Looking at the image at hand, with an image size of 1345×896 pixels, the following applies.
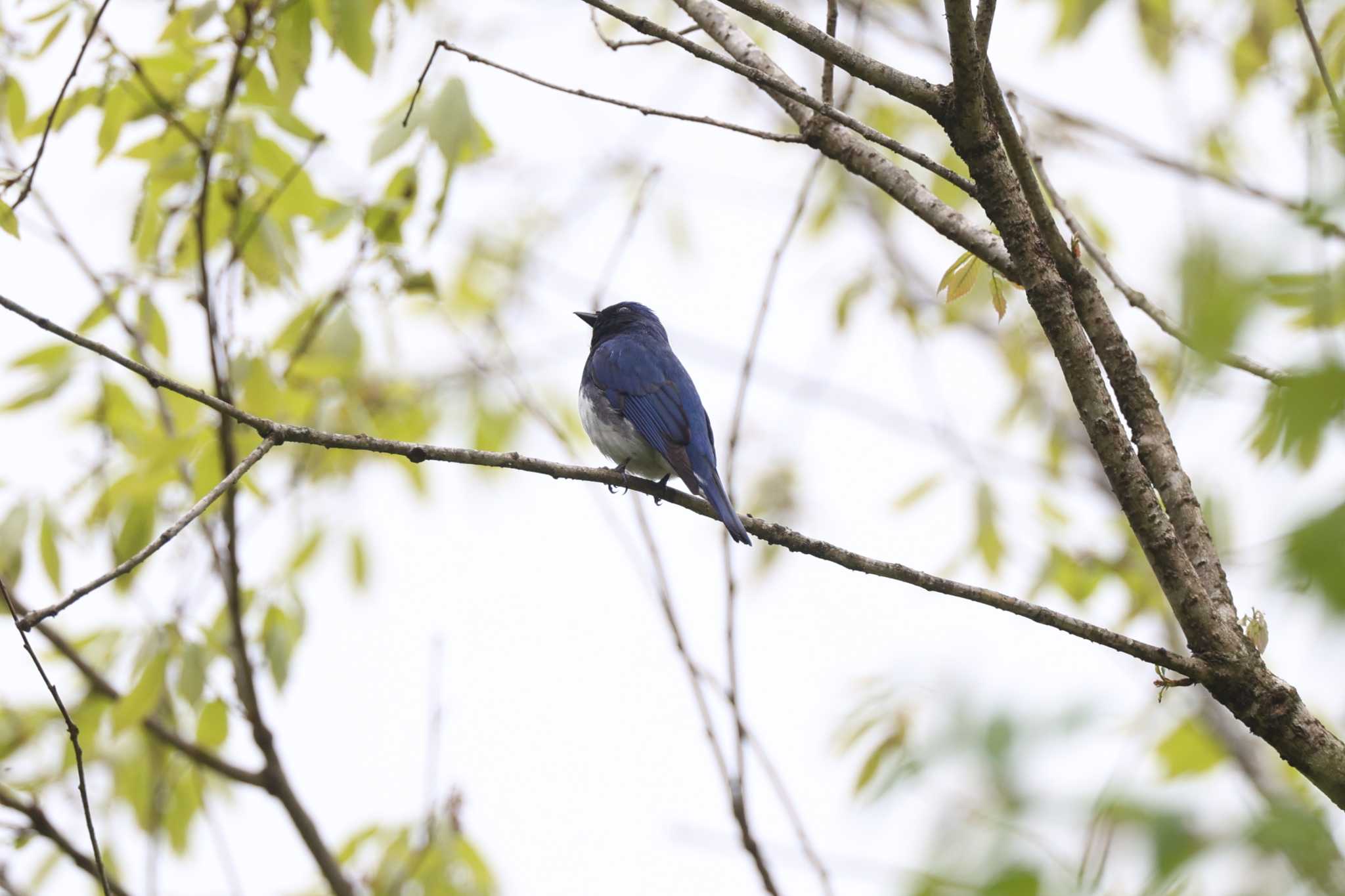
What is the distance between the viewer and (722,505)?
395cm

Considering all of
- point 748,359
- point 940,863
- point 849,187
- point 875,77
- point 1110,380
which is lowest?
point 940,863

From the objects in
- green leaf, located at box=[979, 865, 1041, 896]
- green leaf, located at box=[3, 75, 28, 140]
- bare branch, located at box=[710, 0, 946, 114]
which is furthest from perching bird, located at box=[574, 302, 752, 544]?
green leaf, located at box=[979, 865, 1041, 896]

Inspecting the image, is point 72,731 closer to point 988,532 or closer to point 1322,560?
point 1322,560

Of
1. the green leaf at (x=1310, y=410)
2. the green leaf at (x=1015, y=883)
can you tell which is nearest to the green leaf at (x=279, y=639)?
the green leaf at (x=1015, y=883)

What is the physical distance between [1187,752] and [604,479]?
2053 mm

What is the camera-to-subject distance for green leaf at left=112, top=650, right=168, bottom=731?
3.94m

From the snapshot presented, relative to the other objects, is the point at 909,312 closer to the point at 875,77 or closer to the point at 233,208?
the point at 233,208

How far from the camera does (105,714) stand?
4426 millimetres

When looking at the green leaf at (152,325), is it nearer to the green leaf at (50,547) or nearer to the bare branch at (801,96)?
the green leaf at (50,547)

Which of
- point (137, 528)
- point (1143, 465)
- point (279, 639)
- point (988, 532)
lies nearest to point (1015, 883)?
point (1143, 465)

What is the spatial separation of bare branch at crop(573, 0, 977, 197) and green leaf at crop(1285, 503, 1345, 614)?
148cm

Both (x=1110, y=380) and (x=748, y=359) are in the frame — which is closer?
(x=1110, y=380)

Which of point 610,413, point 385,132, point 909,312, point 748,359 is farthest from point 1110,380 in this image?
point 909,312

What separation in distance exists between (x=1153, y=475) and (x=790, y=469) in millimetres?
5469
